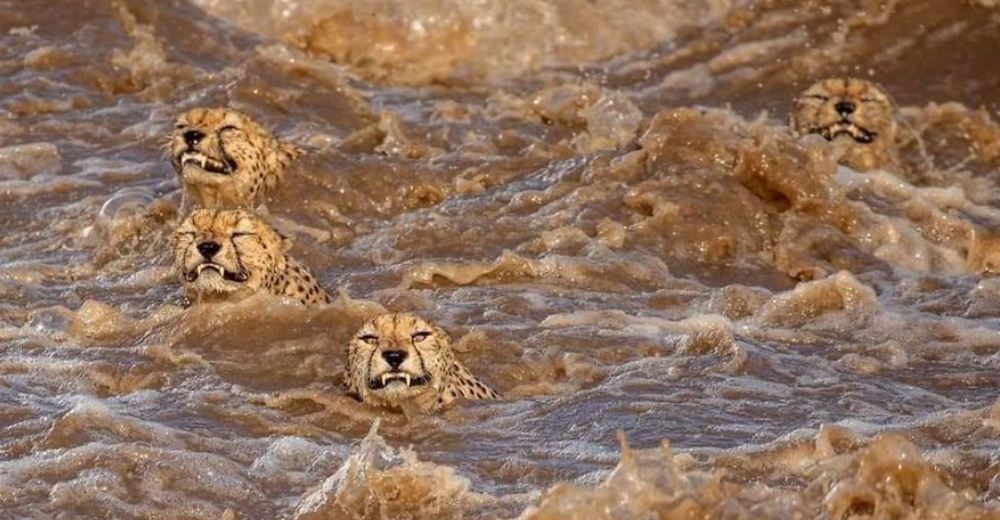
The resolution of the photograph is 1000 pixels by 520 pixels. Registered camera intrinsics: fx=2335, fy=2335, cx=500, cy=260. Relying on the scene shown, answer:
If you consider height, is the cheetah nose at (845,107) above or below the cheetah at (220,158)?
above

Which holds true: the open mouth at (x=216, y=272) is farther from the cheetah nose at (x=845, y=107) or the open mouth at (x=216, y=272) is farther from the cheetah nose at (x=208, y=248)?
the cheetah nose at (x=845, y=107)

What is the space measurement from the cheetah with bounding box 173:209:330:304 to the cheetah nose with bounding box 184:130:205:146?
4.61 feet

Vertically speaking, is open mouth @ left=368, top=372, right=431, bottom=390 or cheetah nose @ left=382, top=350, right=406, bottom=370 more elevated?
cheetah nose @ left=382, top=350, right=406, bottom=370

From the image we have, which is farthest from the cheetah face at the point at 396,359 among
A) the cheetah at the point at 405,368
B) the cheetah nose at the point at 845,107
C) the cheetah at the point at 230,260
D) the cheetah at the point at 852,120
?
the cheetah nose at the point at 845,107

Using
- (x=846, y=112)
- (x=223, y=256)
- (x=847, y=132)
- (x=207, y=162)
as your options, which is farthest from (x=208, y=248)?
(x=846, y=112)

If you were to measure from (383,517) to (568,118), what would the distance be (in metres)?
7.04

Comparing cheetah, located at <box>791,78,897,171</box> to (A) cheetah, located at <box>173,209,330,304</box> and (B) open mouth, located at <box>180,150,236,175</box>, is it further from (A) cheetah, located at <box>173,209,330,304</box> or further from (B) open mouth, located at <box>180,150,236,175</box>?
(A) cheetah, located at <box>173,209,330,304</box>

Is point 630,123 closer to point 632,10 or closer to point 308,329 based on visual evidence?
point 632,10

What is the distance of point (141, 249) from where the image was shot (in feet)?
37.8

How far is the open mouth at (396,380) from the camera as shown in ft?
29.7

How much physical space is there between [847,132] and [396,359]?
5.01m

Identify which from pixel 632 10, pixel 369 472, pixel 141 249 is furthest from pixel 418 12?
pixel 369 472

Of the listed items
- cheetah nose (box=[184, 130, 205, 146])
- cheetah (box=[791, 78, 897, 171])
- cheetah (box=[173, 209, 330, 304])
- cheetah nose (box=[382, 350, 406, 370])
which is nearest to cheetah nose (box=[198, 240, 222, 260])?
cheetah (box=[173, 209, 330, 304])

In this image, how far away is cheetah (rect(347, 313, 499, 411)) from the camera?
9055 millimetres
